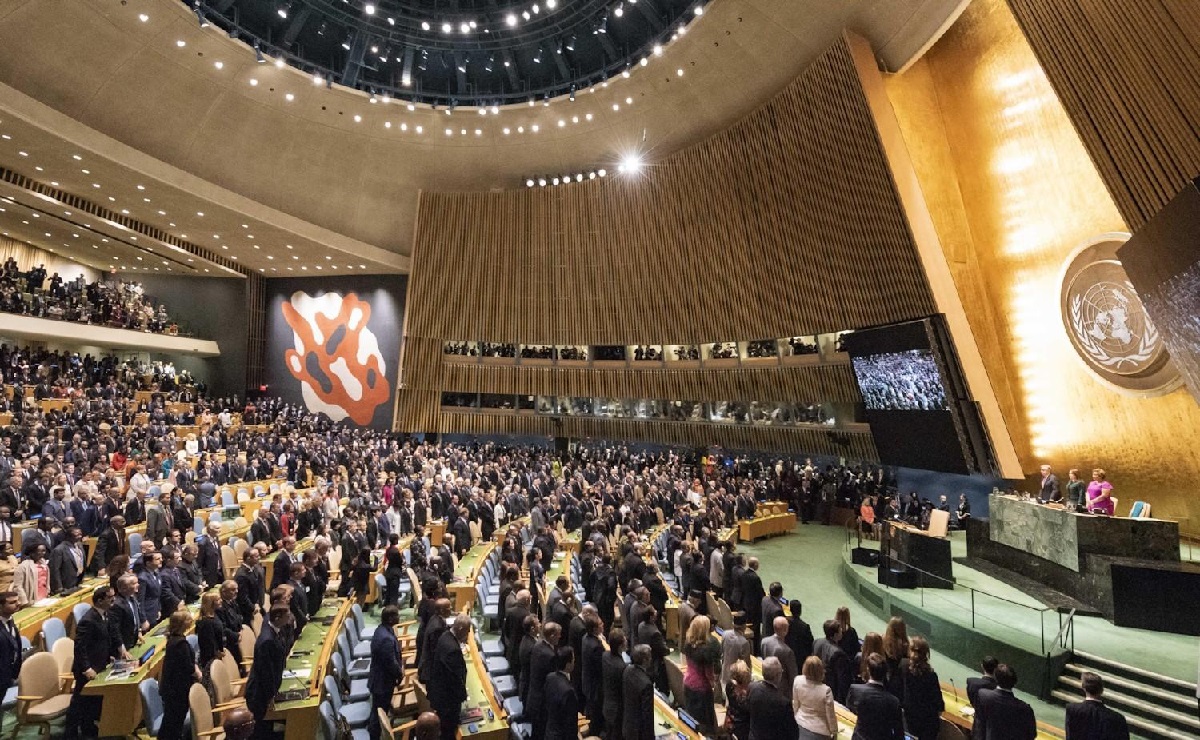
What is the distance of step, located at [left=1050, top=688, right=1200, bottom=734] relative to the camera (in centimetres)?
533

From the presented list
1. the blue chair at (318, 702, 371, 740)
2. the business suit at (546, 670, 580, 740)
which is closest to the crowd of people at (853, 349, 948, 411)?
the business suit at (546, 670, 580, 740)

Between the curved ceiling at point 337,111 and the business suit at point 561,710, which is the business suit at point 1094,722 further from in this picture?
the curved ceiling at point 337,111

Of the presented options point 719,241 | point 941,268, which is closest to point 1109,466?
point 941,268

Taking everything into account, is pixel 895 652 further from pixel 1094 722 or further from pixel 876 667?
pixel 1094 722

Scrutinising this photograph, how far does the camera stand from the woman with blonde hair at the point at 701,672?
461 cm

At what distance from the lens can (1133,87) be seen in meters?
6.48

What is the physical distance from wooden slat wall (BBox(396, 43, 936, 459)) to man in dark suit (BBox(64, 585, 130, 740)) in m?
11.9

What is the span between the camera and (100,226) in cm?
1934

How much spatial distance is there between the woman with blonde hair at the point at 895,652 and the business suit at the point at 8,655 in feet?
19.3

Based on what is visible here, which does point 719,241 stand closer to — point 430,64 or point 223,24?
point 430,64

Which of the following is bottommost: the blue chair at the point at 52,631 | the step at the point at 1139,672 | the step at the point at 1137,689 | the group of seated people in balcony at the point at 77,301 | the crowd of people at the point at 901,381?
the step at the point at 1137,689

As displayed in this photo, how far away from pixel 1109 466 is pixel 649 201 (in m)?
13.3

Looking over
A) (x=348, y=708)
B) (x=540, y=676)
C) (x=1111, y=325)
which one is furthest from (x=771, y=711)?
(x=1111, y=325)

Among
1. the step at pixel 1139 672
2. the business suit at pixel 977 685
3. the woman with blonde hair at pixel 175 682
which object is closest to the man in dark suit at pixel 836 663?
the business suit at pixel 977 685
